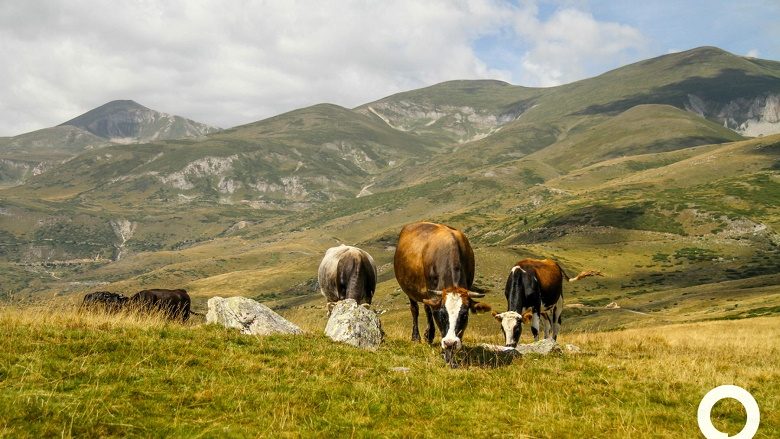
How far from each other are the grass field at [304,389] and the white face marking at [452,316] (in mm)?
706

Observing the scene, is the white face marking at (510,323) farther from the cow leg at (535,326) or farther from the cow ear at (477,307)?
the cow leg at (535,326)

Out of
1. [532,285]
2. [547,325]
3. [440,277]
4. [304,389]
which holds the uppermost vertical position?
[440,277]

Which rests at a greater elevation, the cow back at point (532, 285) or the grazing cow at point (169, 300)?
the cow back at point (532, 285)

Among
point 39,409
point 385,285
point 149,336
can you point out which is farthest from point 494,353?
point 385,285

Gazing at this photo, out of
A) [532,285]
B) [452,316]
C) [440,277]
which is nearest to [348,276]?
[440,277]

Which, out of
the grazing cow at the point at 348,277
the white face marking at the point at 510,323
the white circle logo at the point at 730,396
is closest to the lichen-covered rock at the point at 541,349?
the white face marking at the point at 510,323

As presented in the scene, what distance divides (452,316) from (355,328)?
4395 millimetres

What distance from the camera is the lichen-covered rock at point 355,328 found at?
1655 centimetres

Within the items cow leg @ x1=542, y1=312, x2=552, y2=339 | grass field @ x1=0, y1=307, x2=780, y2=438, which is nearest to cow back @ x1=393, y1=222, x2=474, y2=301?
grass field @ x1=0, y1=307, x2=780, y2=438

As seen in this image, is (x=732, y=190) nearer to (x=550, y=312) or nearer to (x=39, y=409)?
(x=550, y=312)

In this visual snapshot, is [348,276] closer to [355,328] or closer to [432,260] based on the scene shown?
[355,328]

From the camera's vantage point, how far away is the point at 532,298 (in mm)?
19828

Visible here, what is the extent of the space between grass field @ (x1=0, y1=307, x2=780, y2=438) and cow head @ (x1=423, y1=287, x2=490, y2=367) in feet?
2.04

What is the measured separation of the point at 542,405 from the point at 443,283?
21.5 feet
